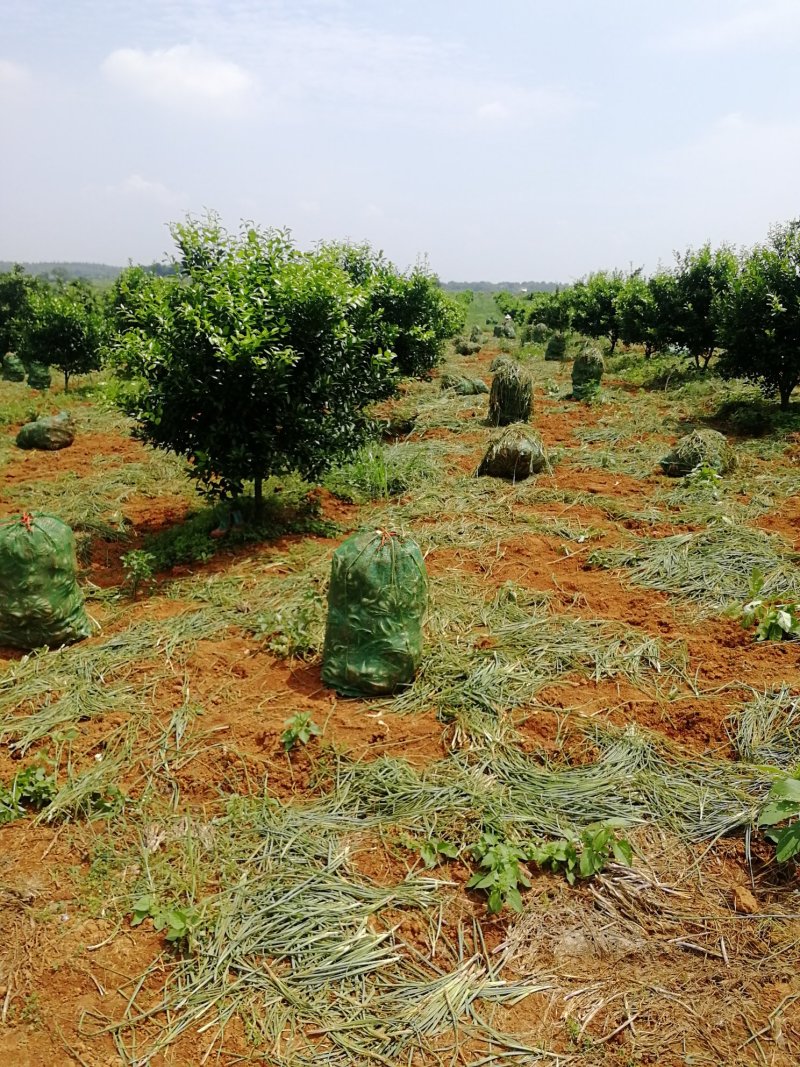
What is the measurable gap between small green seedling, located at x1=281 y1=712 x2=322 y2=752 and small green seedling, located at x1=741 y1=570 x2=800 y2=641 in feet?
9.99

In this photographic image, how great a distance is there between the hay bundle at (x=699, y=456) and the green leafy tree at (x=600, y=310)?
14108 millimetres

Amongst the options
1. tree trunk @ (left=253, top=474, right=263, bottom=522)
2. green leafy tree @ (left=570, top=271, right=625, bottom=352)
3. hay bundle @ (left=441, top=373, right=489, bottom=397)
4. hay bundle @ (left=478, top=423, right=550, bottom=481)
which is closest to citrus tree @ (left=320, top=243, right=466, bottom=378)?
hay bundle @ (left=441, top=373, right=489, bottom=397)

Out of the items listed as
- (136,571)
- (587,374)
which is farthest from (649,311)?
(136,571)

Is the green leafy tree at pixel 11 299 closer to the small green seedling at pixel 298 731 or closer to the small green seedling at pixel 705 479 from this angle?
the small green seedling at pixel 705 479

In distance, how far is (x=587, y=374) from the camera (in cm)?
1448

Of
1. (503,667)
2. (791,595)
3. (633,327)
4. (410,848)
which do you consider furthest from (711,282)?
(410,848)

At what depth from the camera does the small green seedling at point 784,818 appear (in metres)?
2.86

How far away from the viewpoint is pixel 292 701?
405 cm

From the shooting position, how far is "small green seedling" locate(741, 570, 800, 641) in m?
4.54

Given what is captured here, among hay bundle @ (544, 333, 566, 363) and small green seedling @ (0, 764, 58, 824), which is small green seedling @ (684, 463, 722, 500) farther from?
hay bundle @ (544, 333, 566, 363)

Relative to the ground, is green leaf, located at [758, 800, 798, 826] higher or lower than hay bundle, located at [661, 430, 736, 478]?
lower

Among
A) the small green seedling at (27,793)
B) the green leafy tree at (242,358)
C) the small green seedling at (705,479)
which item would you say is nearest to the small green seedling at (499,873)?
the small green seedling at (27,793)

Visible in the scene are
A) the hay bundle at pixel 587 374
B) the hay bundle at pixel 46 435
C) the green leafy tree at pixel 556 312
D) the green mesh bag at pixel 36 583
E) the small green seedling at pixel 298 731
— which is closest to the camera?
the small green seedling at pixel 298 731

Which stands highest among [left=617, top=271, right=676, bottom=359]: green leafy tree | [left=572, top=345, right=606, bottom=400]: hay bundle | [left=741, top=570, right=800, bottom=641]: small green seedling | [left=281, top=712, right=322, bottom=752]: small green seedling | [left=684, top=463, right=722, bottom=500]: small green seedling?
[left=617, top=271, right=676, bottom=359]: green leafy tree
